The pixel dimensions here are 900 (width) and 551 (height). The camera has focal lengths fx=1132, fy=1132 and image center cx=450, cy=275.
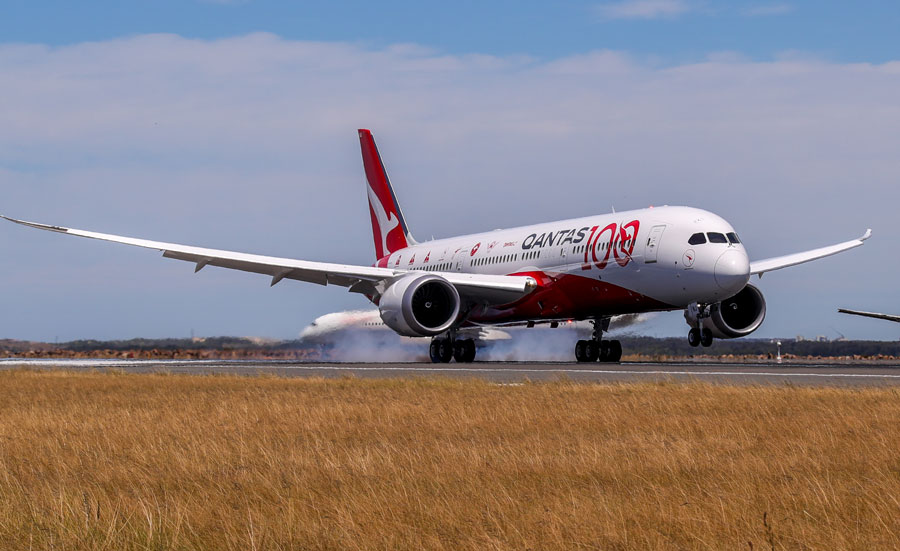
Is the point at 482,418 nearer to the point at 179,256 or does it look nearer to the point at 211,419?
the point at 211,419

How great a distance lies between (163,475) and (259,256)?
26.3m

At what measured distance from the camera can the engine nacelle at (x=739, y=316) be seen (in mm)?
33562

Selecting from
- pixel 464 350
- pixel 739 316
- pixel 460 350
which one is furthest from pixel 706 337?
pixel 460 350

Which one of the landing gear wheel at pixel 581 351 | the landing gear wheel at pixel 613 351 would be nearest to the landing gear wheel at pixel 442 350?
the landing gear wheel at pixel 581 351

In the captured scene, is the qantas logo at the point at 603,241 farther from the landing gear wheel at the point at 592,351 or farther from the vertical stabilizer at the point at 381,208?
the vertical stabilizer at the point at 381,208

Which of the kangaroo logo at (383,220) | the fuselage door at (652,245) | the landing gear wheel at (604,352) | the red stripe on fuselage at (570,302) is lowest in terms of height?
the landing gear wheel at (604,352)

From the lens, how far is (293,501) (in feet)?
26.7

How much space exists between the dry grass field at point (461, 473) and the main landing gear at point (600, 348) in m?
18.3

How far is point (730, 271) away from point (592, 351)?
8.51 metres

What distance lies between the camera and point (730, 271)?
2869cm

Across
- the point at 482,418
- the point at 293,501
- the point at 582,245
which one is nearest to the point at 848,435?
the point at 482,418

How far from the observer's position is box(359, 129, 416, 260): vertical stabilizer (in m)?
46.0

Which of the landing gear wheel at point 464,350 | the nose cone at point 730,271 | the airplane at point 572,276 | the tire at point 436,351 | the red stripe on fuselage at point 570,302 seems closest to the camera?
the nose cone at point 730,271

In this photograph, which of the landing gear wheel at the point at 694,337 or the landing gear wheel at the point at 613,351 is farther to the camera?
the landing gear wheel at the point at 613,351
